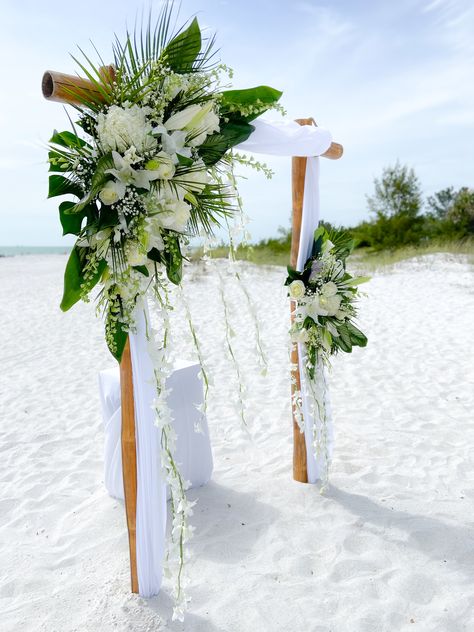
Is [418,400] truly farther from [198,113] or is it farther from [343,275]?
[198,113]

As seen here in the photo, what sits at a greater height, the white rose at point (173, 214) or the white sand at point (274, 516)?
the white rose at point (173, 214)

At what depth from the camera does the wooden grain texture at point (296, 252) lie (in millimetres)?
3258

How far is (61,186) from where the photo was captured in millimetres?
Result: 1970

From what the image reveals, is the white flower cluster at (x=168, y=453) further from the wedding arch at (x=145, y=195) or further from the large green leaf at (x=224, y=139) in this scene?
the large green leaf at (x=224, y=139)

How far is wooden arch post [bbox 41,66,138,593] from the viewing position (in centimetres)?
201

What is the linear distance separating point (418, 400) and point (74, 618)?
3546mm

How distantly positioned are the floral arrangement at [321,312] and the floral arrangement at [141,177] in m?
1.08

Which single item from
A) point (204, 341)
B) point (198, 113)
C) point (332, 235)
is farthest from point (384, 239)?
point (198, 113)

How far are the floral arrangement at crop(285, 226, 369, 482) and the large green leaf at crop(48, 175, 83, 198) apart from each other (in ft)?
5.01

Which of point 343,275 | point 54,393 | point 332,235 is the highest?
point 332,235

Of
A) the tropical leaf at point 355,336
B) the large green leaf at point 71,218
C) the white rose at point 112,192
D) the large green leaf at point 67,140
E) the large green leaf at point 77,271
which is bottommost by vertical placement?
the tropical leaf at point 355,336

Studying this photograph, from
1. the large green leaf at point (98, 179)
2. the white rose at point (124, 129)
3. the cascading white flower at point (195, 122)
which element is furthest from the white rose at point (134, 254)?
the cascading white flower at point (195, 122)

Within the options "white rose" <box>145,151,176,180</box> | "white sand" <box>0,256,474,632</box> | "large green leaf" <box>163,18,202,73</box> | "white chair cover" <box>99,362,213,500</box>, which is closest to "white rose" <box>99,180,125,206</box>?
"white rose" <box>145,151,176,180</box>

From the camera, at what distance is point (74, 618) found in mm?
2355
